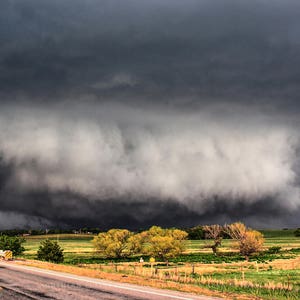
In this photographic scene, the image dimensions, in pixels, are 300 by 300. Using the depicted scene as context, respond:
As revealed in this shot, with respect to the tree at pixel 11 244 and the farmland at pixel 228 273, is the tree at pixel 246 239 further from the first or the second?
the tree at pixel 11 244

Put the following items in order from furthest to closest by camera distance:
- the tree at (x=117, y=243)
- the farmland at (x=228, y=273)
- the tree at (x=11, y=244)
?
the tree at (x=117, y=243) < the tree at (x=11, y=244) < the farmland at (x=228, y=273)

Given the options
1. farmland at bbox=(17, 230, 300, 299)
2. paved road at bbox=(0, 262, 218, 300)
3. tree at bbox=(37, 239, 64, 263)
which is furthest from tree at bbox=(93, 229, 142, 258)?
paved road at bbox=(0, 262, 218, 300)

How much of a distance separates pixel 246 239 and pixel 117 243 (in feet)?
109

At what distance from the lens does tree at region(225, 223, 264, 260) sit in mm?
91375

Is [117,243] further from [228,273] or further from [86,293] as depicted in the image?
[86,293]

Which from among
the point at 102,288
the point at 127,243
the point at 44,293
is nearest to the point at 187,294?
the point at 102,288

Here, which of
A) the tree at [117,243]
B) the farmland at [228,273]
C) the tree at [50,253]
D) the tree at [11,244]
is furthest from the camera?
the tree at [117,243]

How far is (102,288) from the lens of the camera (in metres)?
19.7

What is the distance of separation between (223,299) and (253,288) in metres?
6.13

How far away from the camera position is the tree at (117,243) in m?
101

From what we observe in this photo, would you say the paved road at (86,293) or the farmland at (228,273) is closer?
the paved road at (86,293)

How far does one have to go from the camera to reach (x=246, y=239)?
92.5 metres

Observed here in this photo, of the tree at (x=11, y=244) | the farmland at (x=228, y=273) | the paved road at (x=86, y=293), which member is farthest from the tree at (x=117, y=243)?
the paved road at (x=86, y=293)

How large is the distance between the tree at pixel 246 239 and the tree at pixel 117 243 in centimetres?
2593
